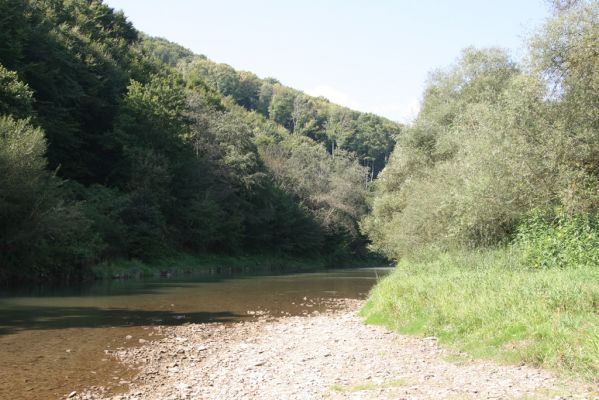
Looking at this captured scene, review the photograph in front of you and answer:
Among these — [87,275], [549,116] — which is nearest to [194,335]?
[549,116]

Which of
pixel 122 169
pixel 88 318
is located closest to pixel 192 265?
pixel 122 169

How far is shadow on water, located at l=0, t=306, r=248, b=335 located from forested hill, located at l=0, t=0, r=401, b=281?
12374 millimetres

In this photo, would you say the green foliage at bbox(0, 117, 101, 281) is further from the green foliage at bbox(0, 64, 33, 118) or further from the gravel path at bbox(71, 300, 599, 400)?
the gravel path at bbox(71, 300, 599, 400)

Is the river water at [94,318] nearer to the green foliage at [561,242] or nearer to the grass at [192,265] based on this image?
the grass at [192,265]

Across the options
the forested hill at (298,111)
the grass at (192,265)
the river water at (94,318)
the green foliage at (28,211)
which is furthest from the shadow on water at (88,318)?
the forested hill at (298,111)

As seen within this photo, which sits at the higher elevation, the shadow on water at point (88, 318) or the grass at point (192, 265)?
the shadow on water at point (88, 318)

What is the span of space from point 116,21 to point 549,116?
294ft

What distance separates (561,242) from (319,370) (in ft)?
43.6

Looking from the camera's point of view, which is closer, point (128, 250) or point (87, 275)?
point (87, 275)

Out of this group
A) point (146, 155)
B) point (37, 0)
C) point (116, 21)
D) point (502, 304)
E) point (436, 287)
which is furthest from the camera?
point (116, 21)

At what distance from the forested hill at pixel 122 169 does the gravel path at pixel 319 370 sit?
72.4 feet

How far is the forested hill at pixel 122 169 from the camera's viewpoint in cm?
3559

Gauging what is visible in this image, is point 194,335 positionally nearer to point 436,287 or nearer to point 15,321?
point 15,321

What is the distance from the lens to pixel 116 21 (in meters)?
96.1
